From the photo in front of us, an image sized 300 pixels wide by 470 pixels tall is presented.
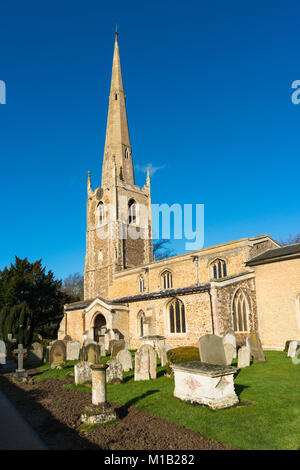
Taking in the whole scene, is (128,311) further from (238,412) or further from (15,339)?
(238,412)

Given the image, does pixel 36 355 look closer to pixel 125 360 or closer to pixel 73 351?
pixel 73 351

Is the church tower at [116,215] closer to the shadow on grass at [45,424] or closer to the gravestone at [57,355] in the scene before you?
the gravestone at [57,355]

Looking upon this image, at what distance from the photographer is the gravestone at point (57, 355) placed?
1527 cm

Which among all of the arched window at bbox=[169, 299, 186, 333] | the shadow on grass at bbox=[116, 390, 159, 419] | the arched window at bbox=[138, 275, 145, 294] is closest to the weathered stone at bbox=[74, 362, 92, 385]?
the shadow on grass at bbox=[116, 390, 159, 419]

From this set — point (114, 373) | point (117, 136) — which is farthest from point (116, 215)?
point (114, 373)

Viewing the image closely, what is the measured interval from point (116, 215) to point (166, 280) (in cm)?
1210

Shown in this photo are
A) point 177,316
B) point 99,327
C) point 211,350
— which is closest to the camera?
point 211,350

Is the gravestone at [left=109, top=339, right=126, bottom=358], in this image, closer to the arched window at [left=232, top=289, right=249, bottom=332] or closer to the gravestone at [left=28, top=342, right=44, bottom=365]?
the gravestone at [left=28, top=342, right=44, bottom=365]

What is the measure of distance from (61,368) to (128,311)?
8898 mm

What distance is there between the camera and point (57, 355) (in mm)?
15453

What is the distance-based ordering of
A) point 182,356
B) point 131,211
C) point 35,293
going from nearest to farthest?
point 182,356
point 35,293
point 131,211

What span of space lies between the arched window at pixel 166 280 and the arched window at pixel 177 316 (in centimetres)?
562

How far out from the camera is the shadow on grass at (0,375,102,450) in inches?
210
